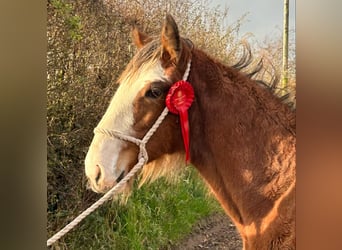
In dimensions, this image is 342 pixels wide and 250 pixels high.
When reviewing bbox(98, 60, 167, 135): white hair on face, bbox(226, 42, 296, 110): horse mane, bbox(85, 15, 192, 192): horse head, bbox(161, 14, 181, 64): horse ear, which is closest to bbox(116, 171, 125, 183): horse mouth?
bbox(85, 15, 192, 192): horse head

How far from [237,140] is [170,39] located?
0.47 meters

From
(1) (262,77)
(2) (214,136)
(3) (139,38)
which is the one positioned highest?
(1) (262,77)

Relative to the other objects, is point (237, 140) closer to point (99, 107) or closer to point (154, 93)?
point (154, 93)

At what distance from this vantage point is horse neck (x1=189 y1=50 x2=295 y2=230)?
1.77 m

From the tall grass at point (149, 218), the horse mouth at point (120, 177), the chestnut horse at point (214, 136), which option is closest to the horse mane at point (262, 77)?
the chestnut horse at point (214, 136)

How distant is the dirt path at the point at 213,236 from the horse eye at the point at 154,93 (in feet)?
1.66

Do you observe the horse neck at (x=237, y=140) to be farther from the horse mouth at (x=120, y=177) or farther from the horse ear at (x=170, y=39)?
the horse mouth at (x=120, y=177)

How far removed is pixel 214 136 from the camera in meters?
1.79

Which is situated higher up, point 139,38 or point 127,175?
point 139,38

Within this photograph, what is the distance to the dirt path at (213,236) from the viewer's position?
69.4 inches

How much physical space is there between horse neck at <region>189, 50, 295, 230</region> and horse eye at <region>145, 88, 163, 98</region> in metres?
0.14

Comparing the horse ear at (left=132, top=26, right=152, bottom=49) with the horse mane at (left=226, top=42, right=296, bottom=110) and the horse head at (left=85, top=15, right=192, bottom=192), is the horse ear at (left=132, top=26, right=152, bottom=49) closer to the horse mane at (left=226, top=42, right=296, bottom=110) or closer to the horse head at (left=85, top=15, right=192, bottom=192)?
the horse head at (left=85, top=15, right=192, bottom=192)

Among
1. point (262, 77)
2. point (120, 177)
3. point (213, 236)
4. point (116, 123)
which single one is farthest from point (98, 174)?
point (262, 77)

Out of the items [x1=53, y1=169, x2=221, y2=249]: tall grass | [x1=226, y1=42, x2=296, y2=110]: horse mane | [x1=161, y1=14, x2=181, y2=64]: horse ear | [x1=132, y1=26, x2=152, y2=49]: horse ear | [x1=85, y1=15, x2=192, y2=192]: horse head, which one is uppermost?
[x1=226, y1=42, x2=296, y2=110]: horse mane
